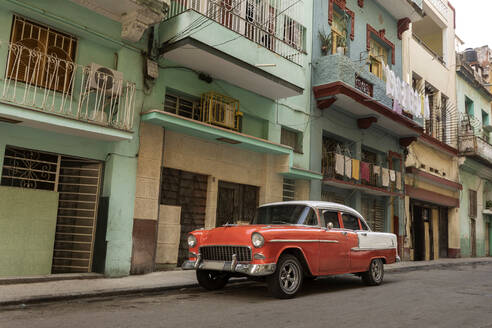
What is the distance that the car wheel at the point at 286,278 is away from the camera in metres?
6.86

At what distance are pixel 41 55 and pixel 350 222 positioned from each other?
7.50 meters

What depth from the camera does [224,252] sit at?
23.3ft

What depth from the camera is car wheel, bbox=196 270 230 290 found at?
307 inches

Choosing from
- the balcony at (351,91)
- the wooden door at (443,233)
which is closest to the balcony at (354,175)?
the balcony at (351,91)

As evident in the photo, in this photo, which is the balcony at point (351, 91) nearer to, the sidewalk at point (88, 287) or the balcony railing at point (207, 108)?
the balcony railing at point (207, 108)

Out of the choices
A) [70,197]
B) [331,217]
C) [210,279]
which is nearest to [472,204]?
[331,217]

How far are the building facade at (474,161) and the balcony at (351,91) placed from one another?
10162mm

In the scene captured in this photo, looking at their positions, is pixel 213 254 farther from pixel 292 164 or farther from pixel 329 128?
pixel 329 128

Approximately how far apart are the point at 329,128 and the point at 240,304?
10890 mm

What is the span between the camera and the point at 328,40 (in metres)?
16.1

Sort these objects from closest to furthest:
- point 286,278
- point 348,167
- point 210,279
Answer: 1. point 286,278
2. point 210,279
3. point 348,167

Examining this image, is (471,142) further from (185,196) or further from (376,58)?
(185,196)

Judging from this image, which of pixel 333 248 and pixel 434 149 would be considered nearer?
pixel 333 248

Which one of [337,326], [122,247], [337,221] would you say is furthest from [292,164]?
[337,326]
